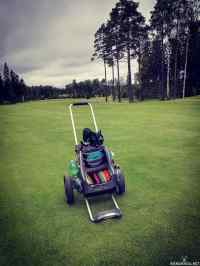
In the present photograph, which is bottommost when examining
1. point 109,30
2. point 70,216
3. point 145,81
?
point 70,216

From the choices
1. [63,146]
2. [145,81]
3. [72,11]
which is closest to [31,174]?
[63,146]

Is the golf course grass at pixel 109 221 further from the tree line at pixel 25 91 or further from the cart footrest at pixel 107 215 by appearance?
the tree line at pixel 25 91

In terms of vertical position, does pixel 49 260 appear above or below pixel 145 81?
below

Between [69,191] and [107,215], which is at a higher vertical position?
[69,191]

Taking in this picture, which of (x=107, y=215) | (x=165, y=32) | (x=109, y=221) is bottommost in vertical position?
(x=109, y=221)

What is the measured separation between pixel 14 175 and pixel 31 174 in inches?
23.7

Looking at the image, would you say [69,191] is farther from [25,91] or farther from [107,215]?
[25,91]

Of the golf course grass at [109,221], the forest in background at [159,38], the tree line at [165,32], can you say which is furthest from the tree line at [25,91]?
the golf course grass at [109,221]

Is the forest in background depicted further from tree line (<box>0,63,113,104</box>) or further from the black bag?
the black bag

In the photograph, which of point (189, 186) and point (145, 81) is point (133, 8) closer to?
point (145, 81)

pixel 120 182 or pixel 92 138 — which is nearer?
pixel 120 182

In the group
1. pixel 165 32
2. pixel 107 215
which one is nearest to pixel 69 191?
pixel 107 215

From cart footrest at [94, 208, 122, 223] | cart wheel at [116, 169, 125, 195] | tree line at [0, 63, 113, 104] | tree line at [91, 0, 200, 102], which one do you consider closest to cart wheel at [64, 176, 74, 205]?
cart footrest at [94, 208, 122, 223]

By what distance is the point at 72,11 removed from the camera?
1767cm
